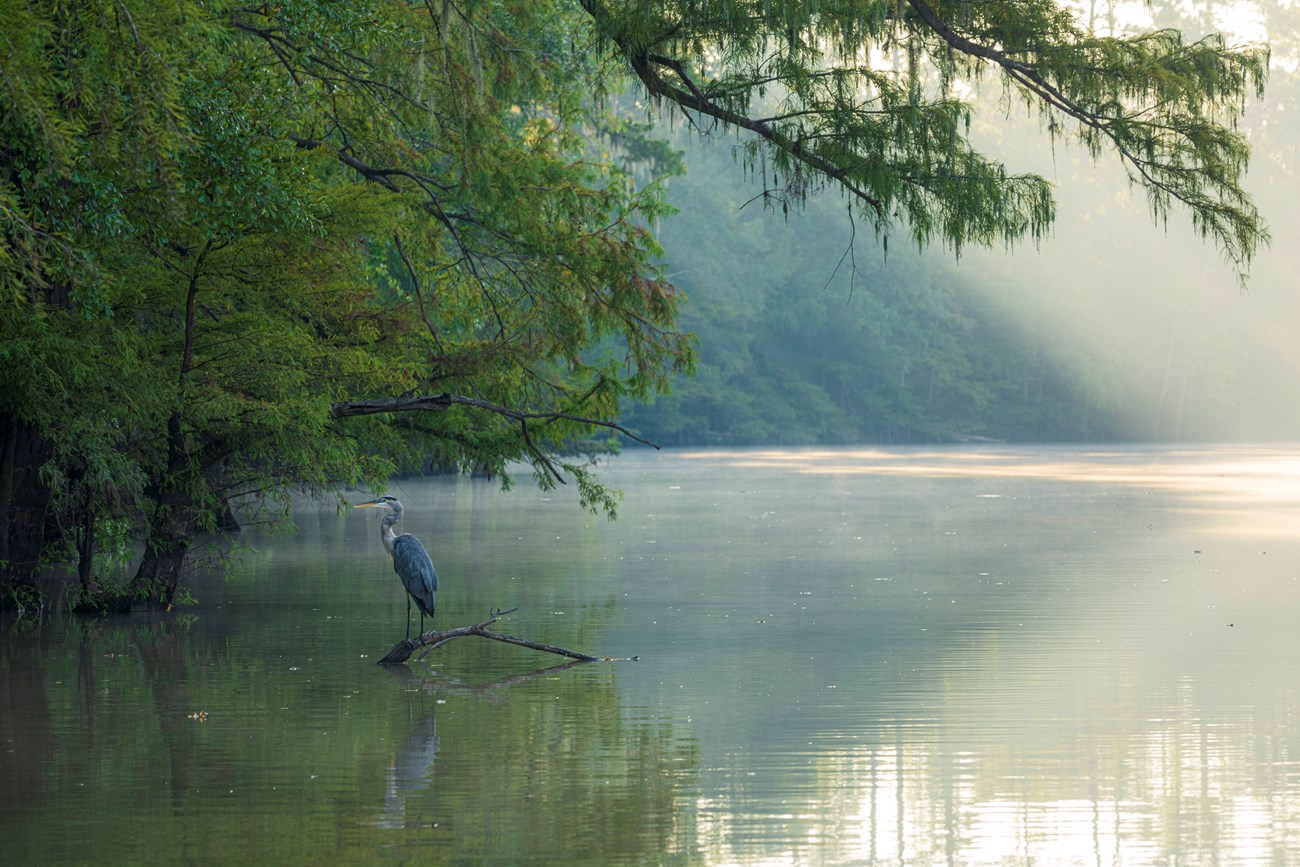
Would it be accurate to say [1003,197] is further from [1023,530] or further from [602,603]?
[1023,530]

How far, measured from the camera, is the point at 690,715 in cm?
1076

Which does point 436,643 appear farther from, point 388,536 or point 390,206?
point 390,206

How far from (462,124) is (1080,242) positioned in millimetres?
78107

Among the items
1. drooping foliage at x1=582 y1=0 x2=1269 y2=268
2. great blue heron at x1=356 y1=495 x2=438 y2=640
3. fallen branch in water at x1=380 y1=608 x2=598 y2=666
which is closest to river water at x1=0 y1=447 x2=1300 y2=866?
fallen branch in water at x1=380 y1=608 x2=598 y2=666

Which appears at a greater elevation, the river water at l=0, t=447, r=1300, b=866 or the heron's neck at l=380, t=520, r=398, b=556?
the heron's neck at l=380, t=520, r=398, b=556

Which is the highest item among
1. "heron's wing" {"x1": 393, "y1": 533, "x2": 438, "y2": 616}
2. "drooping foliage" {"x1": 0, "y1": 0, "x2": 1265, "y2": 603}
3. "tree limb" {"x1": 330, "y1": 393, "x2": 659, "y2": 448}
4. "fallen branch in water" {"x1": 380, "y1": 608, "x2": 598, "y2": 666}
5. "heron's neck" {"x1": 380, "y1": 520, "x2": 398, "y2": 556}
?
"drooping foliage" {"x1": 0, "y1": 0, "x2": 1265, "y2": 603}

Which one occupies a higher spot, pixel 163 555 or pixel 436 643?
pixel 163 555

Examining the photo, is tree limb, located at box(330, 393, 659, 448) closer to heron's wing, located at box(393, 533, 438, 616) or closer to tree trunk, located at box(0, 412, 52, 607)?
heron's wing, located at box(393, 533, 438, 616)

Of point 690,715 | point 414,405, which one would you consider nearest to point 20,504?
point 414,405

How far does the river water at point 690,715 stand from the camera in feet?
25.2

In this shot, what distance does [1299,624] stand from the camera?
1515cm

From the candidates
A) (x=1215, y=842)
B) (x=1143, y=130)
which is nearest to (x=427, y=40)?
(x=1143, y=130)

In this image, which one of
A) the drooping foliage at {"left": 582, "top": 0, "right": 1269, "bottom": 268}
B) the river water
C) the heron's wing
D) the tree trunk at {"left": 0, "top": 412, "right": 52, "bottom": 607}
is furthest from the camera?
the tree trunk at {"left": 0, "top": 412, "right": 52, "bottom": 607}

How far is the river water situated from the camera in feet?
25.2
